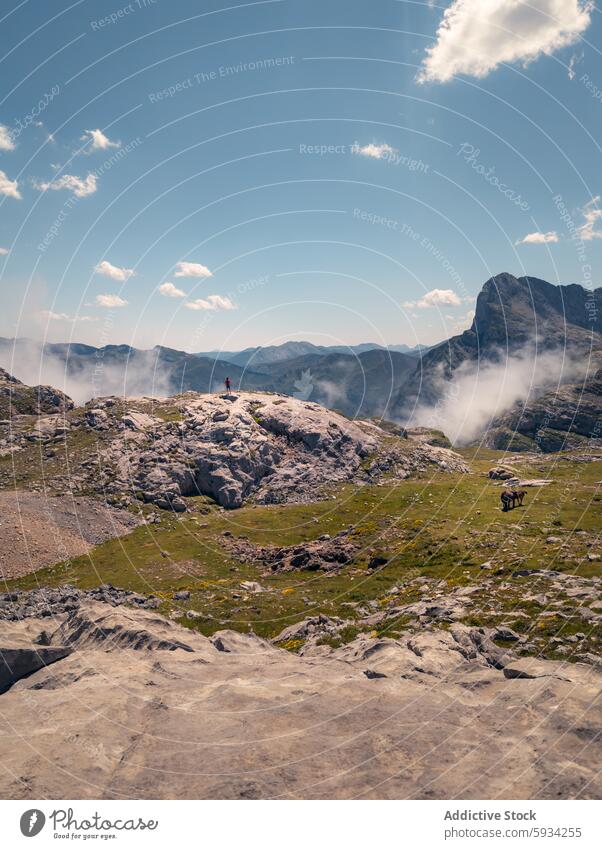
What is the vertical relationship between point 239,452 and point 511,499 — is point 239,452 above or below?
above

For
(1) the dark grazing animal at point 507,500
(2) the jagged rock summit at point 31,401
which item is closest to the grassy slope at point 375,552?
(1) the dark grazing animal at point 507,500

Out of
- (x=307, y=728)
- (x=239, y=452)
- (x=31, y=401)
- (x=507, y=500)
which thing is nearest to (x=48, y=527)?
→ (x=239, y=452)

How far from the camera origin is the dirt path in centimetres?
6950

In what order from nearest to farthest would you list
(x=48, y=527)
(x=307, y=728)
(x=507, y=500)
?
(x=307, y=728) → (x=48, y=527) → (x=507, y=500)

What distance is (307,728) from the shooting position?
63.1 ft

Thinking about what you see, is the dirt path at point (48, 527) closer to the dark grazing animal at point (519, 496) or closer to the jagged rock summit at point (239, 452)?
the jagged rock summit at point (239, 452)

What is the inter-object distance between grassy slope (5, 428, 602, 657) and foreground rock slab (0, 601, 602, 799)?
39.1 feet

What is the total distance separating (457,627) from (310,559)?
34.8 m

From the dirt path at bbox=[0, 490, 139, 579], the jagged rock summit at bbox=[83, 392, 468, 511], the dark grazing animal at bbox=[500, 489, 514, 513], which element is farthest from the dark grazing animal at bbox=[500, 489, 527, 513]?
the dirt path at bbox=[0, 490, 139, 579]

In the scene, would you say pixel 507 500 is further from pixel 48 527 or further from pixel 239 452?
pixel 48 527

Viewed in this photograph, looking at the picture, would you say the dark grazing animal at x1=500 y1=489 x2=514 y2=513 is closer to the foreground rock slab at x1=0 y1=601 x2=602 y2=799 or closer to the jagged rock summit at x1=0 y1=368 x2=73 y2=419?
the foreground rock slab at x1=0 y1=601 x2=602 y2=799

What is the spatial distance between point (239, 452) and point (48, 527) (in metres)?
47.9

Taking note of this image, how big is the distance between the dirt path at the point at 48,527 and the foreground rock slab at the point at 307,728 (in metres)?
49.0

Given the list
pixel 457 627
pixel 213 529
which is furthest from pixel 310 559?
pixel 457 627
